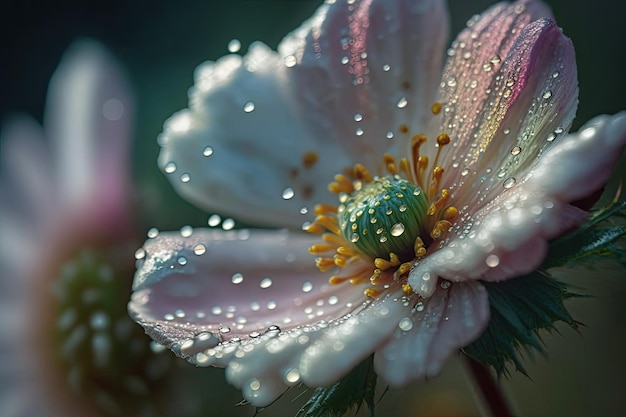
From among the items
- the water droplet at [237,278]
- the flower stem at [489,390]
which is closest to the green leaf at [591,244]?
the flower stem at [489,390]

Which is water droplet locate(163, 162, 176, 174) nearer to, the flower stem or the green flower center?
the green flower center

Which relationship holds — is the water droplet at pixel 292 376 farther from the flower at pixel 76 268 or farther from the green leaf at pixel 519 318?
the flower at pixel 76 268

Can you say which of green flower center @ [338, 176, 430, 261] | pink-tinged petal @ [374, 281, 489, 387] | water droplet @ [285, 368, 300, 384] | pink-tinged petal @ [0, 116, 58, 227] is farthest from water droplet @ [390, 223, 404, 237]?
pink-tinged petal @ [0, 116, 58, 227]

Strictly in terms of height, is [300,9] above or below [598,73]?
above

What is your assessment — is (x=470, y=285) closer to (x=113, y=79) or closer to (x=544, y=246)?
(x=544, y=246)

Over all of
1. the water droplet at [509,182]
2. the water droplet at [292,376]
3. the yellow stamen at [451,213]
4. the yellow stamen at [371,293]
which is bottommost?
the water droplet at [292,376]

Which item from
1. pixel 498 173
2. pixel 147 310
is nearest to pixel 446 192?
pixel 498 173

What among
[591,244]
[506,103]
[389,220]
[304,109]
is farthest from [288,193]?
[591,244]
